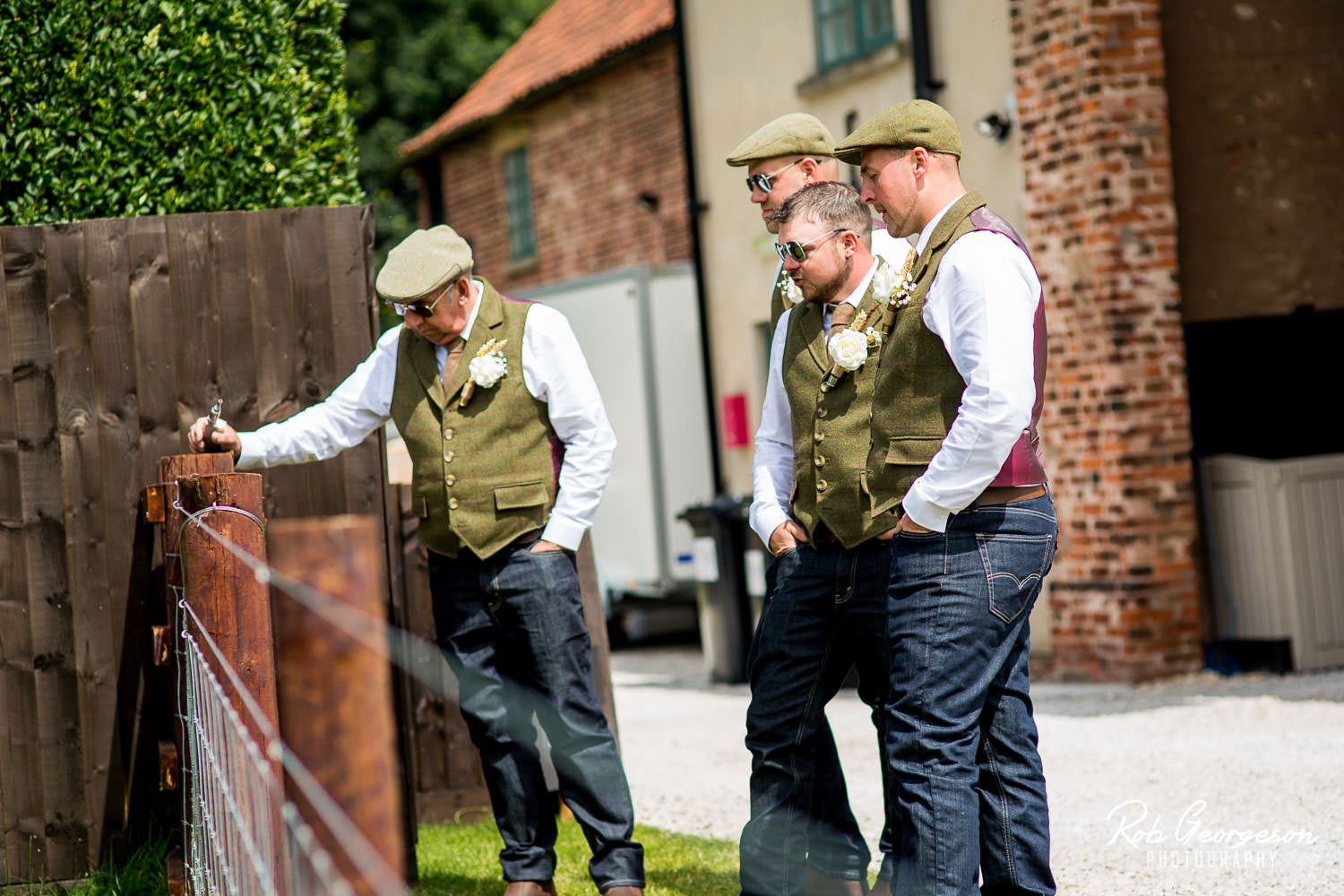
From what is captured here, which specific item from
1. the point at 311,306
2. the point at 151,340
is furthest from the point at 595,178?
the point at 151,340

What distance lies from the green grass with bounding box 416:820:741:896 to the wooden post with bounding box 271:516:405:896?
2963 millimetres

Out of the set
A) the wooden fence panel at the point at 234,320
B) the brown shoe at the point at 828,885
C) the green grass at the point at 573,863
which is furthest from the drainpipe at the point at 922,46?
the brown shoe at the point at 828,885

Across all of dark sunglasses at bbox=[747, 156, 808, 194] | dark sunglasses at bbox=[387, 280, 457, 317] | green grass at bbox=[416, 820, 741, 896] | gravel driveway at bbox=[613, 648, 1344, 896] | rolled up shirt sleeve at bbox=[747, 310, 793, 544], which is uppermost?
dark sunglasses at bbox=[747, 156, 808, 194]

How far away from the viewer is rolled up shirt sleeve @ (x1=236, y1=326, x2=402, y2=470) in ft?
15.3

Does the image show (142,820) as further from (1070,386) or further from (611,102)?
(611,102)

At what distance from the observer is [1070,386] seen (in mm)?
8883

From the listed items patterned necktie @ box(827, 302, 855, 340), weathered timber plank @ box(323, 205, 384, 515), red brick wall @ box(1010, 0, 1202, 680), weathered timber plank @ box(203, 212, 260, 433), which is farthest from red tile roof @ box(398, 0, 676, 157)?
patterned necktie @ box(827, 302, 855, 340)

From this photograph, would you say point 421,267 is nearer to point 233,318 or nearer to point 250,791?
point 233,318

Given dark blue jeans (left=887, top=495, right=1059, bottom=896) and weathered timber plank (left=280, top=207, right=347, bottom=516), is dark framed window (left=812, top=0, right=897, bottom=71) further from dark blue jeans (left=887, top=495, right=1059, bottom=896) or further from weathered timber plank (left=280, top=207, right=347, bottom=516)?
dark blue jeans (left=887, top=495, right=1059, bottom=896)

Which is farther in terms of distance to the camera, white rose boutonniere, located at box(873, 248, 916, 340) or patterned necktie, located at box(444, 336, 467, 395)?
patterned necktie, located at box(444, 336, 467, 395)

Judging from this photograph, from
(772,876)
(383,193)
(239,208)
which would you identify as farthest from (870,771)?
(383,193)

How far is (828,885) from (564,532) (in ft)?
4.11

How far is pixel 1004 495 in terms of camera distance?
351 cm

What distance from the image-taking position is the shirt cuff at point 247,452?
15.0ft
